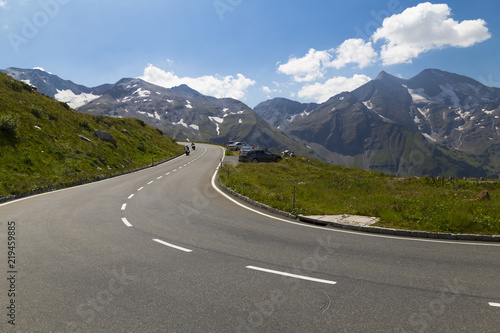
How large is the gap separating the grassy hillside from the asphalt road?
34.2 ft

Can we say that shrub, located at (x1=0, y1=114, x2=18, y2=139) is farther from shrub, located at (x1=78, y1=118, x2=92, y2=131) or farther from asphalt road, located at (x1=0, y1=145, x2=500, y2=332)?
asphalt road, located at (x1=0, y1=145, x2=500, y2=332)

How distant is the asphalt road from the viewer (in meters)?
4.34

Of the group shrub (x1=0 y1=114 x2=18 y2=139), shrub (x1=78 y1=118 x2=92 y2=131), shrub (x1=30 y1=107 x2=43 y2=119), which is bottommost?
shrub (x1=0 y1=114 x2=18 y2=139)

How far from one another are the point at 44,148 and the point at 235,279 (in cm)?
2542

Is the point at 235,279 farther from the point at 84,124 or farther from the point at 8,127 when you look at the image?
the point at 84,124

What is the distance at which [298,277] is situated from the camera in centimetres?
587

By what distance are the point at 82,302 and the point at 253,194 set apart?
463 inches

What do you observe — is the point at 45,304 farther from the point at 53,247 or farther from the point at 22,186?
the point at 22,186

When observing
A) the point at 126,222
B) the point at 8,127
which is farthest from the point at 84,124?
the point at 126,222

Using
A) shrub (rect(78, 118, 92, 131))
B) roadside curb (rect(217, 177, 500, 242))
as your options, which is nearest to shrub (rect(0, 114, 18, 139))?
shrub (rect(78, 118, 92, 131))

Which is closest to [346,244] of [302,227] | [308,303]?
[302,227]

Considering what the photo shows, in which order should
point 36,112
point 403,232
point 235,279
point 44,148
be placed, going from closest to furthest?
1. point 235,279
2. point 403,232
3. point 44,148
4. point 36,112

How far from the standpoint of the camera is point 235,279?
5734 millimetres

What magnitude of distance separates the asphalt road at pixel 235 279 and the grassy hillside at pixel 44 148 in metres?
10.4
